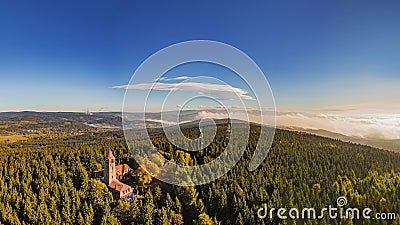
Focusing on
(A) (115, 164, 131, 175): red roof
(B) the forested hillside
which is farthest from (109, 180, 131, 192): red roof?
(A) (115, 164, 131, 175): red roof

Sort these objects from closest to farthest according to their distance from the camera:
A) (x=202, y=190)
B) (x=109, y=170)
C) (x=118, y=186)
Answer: (x=118, y=186)
(x=202, y=190)
(x=109, y=170)

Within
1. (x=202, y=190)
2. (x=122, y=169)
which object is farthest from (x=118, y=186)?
(x=202, y=190)

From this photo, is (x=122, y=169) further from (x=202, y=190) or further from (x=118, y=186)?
(x=202, y=190)

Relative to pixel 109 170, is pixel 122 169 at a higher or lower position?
lower

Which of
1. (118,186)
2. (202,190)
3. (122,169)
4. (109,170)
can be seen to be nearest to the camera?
(118,186)

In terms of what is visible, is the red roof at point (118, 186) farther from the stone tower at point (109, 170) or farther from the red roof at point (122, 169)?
the red roof at point (122, 169)

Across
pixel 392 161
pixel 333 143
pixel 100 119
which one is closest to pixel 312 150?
pixel 333 143

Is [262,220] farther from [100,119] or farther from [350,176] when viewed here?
[100,119]

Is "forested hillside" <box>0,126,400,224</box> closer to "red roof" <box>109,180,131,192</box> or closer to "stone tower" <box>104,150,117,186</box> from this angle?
"red roof" <box>109,180,131,192</box>

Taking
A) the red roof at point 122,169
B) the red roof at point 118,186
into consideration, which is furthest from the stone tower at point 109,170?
the red roof at point 122,169
